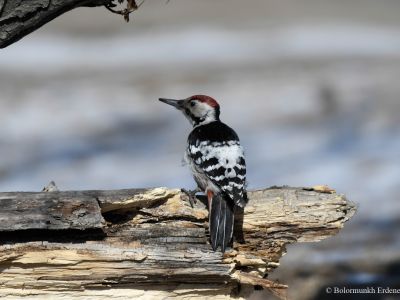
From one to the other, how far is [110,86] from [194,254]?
335 inches

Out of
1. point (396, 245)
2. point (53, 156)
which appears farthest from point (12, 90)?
point (396, 245)

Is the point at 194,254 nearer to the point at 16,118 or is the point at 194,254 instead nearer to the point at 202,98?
the point at 202,98

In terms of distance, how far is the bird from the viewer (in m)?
5.40

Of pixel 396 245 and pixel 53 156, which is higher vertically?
pixel 53 156

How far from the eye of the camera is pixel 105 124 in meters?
12.3

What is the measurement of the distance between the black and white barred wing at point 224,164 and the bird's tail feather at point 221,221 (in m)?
0.07

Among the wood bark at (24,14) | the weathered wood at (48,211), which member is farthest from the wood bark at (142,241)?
the wood bark at (24,14)

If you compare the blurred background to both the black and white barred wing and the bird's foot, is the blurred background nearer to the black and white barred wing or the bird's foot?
the black and white barred wing

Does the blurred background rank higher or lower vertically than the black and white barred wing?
higher

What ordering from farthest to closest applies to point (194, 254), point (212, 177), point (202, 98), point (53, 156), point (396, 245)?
point (53, 156) < point (396, 245) < point (202, 98) < point (212, 177) < point (194, 254)

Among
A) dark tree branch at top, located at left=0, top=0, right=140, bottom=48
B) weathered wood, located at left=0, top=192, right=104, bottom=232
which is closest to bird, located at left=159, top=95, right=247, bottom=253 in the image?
weathered wood, located at left=0, top=192, right=104, bottom=232

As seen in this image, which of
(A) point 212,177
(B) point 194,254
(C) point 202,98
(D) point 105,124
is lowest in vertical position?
(B) point 194,254

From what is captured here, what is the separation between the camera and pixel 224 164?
600 cm

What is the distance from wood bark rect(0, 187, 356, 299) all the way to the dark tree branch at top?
0.96 metres
